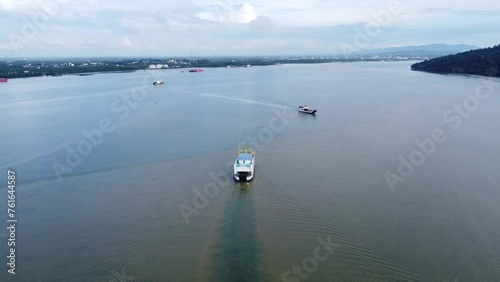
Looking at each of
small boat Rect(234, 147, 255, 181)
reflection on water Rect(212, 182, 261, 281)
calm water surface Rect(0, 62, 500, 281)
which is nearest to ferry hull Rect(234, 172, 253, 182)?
small boat Rect(234, 147, 255, 181)

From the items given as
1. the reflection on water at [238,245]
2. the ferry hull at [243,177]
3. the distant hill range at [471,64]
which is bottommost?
the reflection on water at [238,245]

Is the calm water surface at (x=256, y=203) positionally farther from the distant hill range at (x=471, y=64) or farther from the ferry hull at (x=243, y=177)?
the distant hill range at (x=471, y=64)

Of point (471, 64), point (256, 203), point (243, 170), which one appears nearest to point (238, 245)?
point (256, 203)

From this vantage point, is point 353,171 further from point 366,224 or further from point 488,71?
point 488,71

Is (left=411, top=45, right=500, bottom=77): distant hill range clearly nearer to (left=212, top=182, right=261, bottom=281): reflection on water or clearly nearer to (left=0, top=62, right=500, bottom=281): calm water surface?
(left=0, top=62, right=500, bottom=281): calm water surface

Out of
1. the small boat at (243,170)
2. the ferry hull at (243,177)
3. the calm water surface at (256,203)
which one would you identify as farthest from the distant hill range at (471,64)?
the ferry hull at (243,177)

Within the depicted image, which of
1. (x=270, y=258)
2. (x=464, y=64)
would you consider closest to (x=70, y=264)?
(x=270, y=258)
